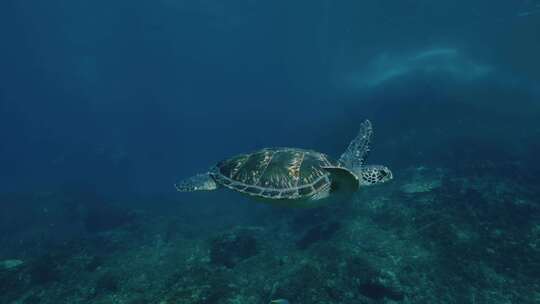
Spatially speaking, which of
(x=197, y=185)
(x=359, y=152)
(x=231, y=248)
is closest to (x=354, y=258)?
(x=359, y=152)

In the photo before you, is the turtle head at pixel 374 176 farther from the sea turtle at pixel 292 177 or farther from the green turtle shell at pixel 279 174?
the green turtle shell at pixel 279 174

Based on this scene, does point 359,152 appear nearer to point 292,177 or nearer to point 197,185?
point 292,177

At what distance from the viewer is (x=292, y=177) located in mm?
6789

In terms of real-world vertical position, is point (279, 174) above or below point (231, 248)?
above

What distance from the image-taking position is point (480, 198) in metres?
10.3

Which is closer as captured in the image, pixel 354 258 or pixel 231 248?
pixel 354 258

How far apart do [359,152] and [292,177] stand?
2272 millimetres

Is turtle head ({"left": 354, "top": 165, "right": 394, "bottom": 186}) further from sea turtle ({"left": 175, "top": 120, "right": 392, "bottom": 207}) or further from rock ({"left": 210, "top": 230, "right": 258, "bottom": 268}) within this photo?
rock ({"left": 210, "top": 230, "right": 258, "bottom": 268})

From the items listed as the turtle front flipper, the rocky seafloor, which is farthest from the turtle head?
the turtle front flipper

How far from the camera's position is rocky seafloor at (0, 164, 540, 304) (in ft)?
22.6

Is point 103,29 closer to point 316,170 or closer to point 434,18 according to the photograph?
point 434,18

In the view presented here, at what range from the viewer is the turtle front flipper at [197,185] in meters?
7.76

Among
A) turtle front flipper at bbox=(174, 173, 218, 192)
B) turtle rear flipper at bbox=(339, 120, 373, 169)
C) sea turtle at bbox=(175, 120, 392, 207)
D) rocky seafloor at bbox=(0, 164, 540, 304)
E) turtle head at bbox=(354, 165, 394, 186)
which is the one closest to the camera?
sea turtle at bbox=(175, 120, 392, 207)

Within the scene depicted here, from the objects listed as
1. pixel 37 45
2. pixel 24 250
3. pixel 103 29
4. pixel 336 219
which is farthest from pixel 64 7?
pixel 336 219
